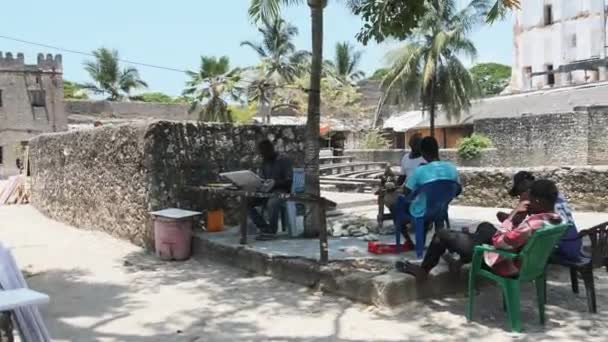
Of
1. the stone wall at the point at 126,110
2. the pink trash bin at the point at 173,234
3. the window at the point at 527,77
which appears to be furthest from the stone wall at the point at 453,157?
the window at the point at 527,77

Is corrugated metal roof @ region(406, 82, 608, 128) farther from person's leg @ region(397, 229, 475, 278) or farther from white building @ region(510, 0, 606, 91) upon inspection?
person's leg @ region(397, 229, 475, 278)

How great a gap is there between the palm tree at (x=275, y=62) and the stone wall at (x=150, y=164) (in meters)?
24.8

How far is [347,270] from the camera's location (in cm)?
562

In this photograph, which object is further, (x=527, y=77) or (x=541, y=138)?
(x=527, y=77)

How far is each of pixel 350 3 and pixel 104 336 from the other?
5808mm

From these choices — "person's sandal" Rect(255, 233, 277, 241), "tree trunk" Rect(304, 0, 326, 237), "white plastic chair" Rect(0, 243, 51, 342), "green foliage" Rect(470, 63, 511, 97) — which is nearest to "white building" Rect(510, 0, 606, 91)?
"green foliage" Rect(470, 63, 511, 97)

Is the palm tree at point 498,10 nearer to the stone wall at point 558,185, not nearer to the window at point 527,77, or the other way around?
the stone wall at point 558,185

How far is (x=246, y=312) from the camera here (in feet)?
17.2

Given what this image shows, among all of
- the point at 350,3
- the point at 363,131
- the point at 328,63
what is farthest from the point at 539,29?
the point at 350,3

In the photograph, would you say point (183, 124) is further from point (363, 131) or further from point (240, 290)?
point (363, 131)

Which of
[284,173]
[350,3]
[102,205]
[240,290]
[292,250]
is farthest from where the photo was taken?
[102,205]

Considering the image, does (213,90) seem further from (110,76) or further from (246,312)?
(246,312)

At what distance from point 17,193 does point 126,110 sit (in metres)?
21.5

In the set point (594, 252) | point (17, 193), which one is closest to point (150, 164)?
point (594, 252)
